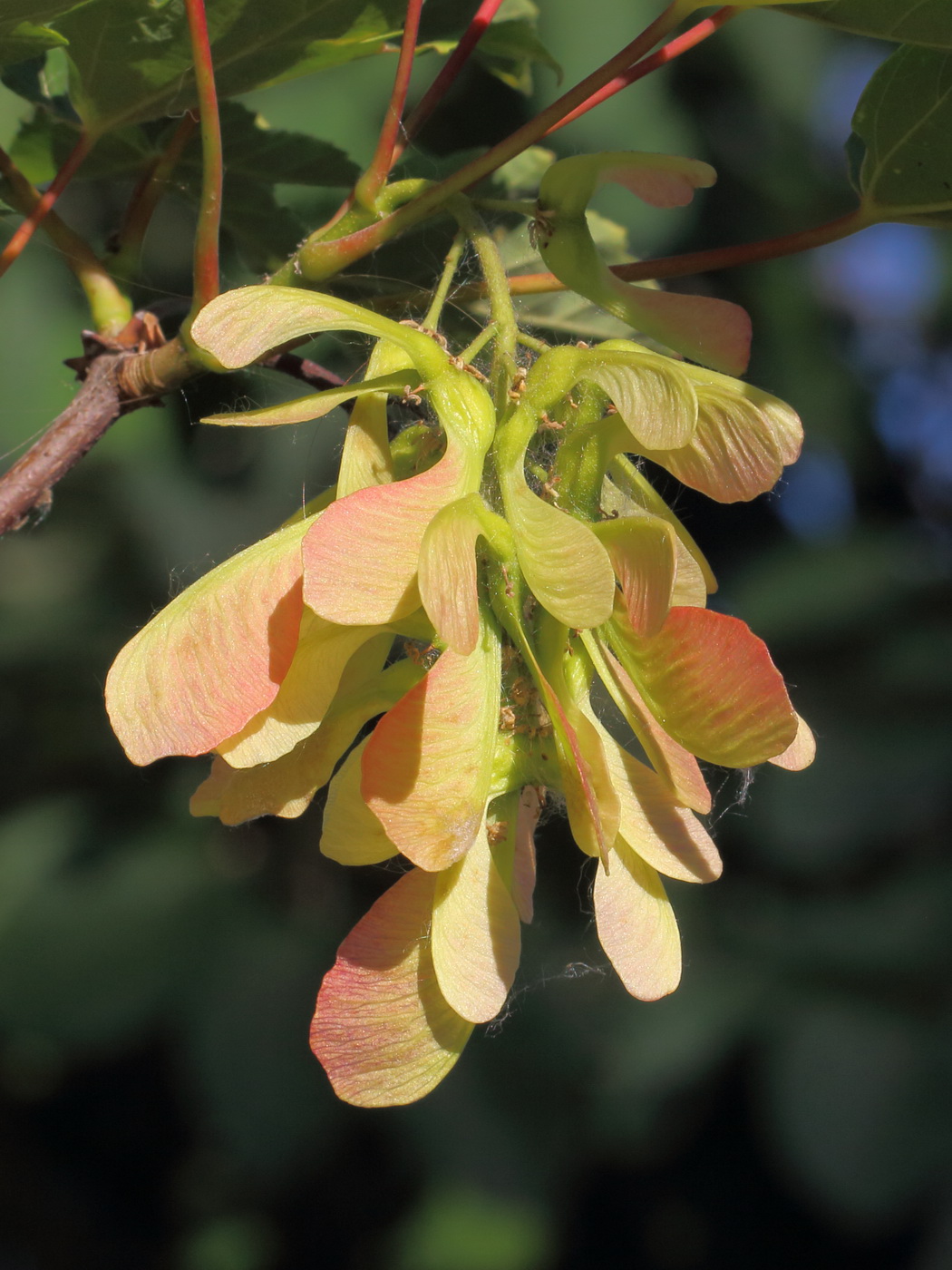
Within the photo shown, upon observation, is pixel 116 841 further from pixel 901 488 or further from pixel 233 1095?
pixel 901 488

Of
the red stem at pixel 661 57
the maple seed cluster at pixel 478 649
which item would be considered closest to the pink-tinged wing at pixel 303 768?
the maple seed cluster at pixel 478 649

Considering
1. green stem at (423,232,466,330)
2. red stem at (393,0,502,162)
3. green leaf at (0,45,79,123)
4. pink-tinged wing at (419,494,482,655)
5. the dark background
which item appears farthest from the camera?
the dark background

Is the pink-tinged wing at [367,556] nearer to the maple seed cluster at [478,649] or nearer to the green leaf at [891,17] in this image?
the maple seed cluster at [478,649]

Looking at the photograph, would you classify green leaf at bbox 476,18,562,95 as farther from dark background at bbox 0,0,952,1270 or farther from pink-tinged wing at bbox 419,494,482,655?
dark background at bbox 0,0,952,1270

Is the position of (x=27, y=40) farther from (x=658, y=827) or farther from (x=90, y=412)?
(x=658, y=827)

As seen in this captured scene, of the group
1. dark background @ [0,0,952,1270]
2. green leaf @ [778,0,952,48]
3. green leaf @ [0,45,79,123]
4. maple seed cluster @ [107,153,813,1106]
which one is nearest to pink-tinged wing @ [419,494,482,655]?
maple seed cluster @ [107,153,813,1106]

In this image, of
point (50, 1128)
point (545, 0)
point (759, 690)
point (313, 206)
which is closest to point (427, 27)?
point (313, 206)

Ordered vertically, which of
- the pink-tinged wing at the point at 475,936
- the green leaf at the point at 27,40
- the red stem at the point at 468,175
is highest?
the green leaf at the point at 27,40
